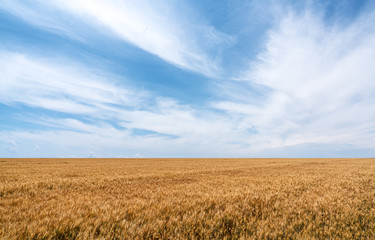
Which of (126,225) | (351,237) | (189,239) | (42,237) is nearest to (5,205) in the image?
(42,237)

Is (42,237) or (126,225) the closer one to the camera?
(42,237)

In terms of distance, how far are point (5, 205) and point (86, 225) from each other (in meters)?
4.71

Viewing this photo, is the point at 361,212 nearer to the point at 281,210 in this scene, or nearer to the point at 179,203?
the point at 281,210

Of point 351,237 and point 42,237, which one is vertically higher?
point 42,237

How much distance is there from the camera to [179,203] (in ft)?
20.1

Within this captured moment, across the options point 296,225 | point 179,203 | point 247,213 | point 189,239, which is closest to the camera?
point 189,239

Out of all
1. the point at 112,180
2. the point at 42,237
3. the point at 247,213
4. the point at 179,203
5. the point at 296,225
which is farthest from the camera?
the point at 112,180

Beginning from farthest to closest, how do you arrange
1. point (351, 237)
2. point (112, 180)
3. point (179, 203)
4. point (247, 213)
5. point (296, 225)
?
point (112, 180) → point (179, 203) → point (247, 213) → point (296, 225) → point (351, 237)

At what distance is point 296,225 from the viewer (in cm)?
487

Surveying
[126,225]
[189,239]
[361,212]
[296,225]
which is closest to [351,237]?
[296,225]

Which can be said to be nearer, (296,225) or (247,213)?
(296,225)

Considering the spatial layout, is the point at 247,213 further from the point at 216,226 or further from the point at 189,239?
the point at 189,239

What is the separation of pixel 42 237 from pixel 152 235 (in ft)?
7.15

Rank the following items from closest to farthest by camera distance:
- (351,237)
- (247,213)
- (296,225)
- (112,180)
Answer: (351,237) < (296,225) < (247,213) < (112,180)
